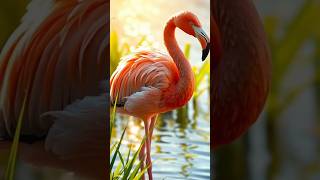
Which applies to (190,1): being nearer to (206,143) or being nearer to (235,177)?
(206,143)

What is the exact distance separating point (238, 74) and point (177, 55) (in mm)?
490

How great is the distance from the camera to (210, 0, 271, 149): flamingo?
3.08 metres

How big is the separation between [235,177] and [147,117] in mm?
724

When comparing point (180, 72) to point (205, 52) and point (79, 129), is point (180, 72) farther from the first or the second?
point (79, 129)

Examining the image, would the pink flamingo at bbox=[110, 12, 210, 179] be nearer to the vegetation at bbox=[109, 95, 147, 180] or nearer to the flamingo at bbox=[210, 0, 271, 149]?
the vegetation at bbox=[109, 95, 147, 180]

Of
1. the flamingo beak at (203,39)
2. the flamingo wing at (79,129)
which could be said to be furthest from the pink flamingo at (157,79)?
the flamingo wing at (79,129)

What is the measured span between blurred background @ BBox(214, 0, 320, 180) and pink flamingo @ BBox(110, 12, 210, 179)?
522 mm

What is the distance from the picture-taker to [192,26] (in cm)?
341

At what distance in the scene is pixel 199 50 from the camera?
342 centimetres

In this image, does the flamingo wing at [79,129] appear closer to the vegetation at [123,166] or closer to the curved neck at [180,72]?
the vegetation at [123,166]

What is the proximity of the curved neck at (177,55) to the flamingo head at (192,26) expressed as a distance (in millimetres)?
51

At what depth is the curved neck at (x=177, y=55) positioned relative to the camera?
3404 mm

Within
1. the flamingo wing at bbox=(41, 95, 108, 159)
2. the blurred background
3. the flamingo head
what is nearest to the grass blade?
the flamingo wing at bbox=(41, 95, 108, 159)

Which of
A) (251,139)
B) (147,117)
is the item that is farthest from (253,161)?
(147,117)
